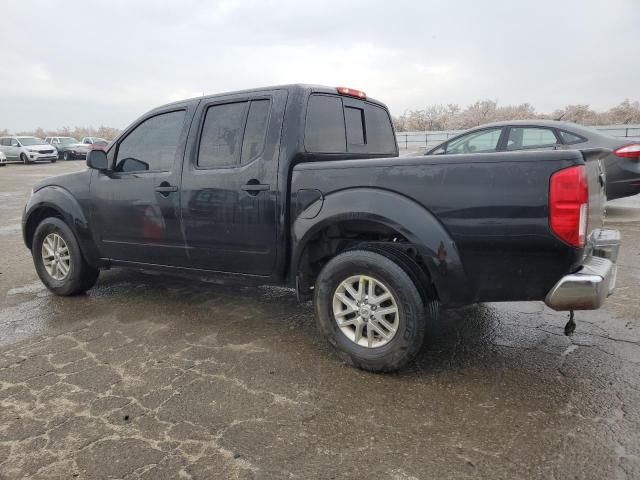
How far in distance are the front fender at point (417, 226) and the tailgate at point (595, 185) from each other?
767 millimetres

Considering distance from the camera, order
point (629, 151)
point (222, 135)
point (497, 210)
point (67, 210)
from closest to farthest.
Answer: point (497, 210) → point (222, 135) → point (67, 210) → point (629, 151)

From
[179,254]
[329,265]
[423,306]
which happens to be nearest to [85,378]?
[179,254]

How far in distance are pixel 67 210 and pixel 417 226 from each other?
3467 millimetres

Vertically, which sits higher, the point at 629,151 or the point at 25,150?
the point at 25,150

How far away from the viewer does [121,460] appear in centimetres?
218

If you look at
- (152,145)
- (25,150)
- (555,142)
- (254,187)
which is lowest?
(254,187)

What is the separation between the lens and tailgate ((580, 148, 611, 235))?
257 cm

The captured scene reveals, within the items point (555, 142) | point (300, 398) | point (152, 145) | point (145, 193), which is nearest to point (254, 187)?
point (145, 193)

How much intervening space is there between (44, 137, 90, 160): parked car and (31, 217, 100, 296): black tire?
3128 centimetres

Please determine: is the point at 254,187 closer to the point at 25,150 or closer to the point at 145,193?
the point at 145,193

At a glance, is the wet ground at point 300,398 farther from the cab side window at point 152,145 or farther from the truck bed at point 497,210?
the cab side window at point 152,145

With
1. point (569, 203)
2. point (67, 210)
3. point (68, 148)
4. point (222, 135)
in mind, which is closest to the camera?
point (569, 203)

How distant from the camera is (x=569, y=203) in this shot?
241 centimetres

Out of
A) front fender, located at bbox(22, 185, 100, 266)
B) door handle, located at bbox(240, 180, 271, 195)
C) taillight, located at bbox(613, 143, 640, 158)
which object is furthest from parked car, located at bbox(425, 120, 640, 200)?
front fender, located at bbox(22, 185, 100, 266)
